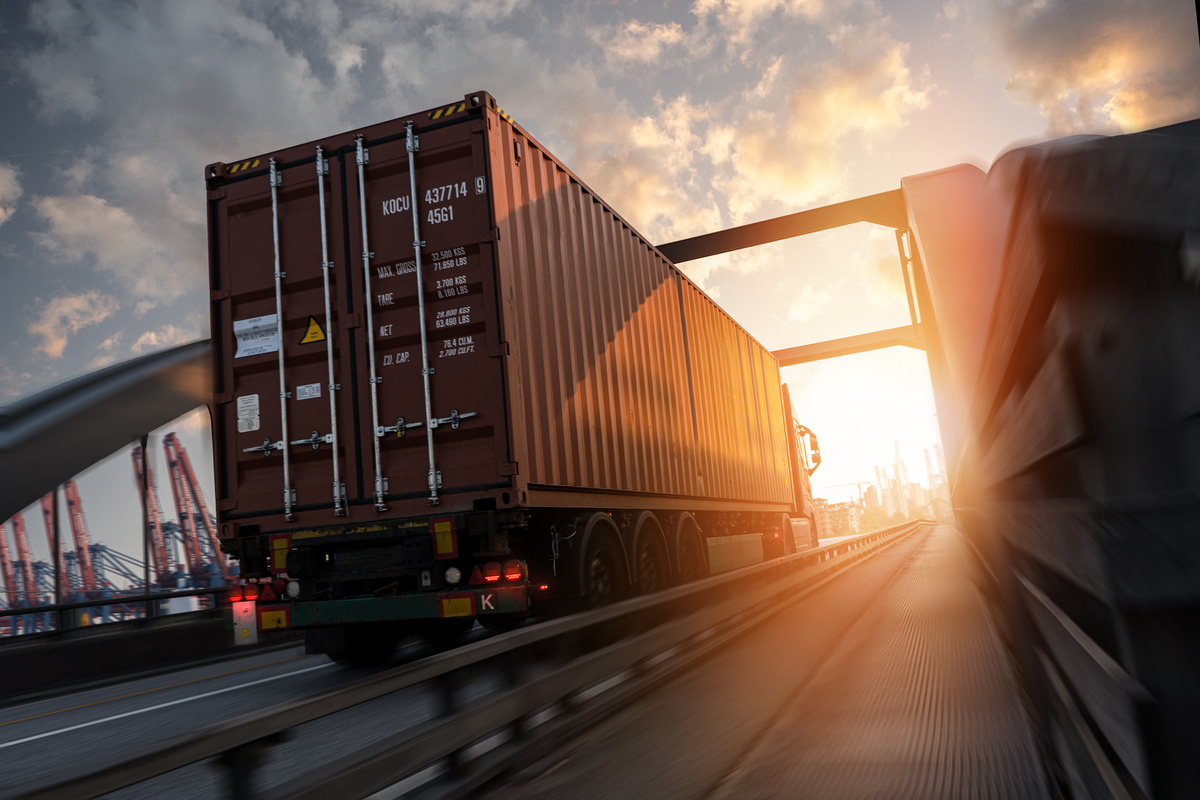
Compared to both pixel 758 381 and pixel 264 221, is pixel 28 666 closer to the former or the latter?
pixel 264 221

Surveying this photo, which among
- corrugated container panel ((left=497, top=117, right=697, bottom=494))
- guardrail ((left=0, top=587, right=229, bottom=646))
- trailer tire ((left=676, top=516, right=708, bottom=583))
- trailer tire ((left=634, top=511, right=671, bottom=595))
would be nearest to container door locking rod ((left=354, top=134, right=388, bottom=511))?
corrugated container panel ((left=497, top=117, right=697, bottom=494))

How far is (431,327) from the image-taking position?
22.6 feet

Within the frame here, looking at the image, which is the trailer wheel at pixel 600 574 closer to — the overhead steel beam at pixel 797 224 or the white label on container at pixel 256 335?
the white label on container at pixel 256 335

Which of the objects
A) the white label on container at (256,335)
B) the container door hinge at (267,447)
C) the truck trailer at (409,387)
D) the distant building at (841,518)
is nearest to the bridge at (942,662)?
the truck trailer at (409,387)

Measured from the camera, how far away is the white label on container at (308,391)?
718 cm

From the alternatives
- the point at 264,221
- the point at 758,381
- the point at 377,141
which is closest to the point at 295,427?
the point at 264,221

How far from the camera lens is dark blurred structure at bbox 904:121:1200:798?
999 mm

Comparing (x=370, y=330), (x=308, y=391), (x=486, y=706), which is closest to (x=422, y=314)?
(x=370, y=330)

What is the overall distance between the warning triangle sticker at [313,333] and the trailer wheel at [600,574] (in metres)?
2.98

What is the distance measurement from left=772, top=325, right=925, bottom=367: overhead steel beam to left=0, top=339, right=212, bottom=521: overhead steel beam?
23.5 metres

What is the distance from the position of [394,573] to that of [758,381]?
11.4m

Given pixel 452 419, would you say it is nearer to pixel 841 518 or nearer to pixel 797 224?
pixel 797 224

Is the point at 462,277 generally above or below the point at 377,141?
below

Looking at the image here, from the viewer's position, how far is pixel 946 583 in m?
11.9
